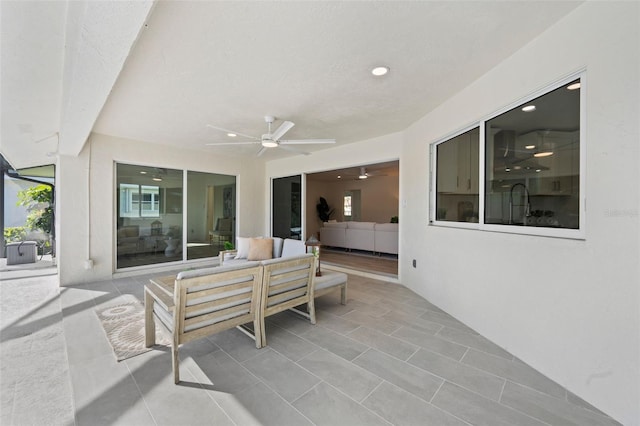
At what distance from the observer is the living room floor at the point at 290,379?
1606 millimetres

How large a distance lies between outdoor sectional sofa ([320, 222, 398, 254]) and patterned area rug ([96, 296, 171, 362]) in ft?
17.4

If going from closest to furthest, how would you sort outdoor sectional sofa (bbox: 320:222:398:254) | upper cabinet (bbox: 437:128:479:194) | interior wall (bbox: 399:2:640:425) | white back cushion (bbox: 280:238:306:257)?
interior wall (bbox: 399:2:640:425) < upper cabinet (bbox: 437:128:479:194) < white back cushion (bbox: 280:238:306:257) < outdoor sectional sofa (bbox: 320:222:398:254)

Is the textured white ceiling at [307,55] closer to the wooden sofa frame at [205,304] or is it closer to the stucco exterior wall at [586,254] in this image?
the stucco exterior wall at [586,254]

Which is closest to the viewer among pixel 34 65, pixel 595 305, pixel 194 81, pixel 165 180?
pixel 595 305

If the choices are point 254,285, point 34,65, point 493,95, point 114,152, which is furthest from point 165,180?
point 493,95

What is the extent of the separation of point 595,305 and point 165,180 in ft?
21.4

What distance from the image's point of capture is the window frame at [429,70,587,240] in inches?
70.7

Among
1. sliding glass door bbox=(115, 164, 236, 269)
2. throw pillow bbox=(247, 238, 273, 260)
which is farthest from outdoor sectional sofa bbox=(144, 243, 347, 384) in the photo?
sliding glass door bbox=(115, 164, 236, 269)

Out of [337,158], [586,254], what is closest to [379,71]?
[586,254]

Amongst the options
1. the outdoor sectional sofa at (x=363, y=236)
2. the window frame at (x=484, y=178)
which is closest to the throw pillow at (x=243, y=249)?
the window frame at (x=484, y=178)

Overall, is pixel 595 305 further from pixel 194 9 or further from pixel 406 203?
pixel 194 9

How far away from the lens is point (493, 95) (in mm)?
2535

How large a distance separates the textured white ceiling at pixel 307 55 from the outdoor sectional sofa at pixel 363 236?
3522 mm

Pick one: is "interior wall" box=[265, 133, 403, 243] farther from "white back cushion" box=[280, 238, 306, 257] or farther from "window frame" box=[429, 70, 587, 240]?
"white back cushion" box=[280, 238, 306, 257]
